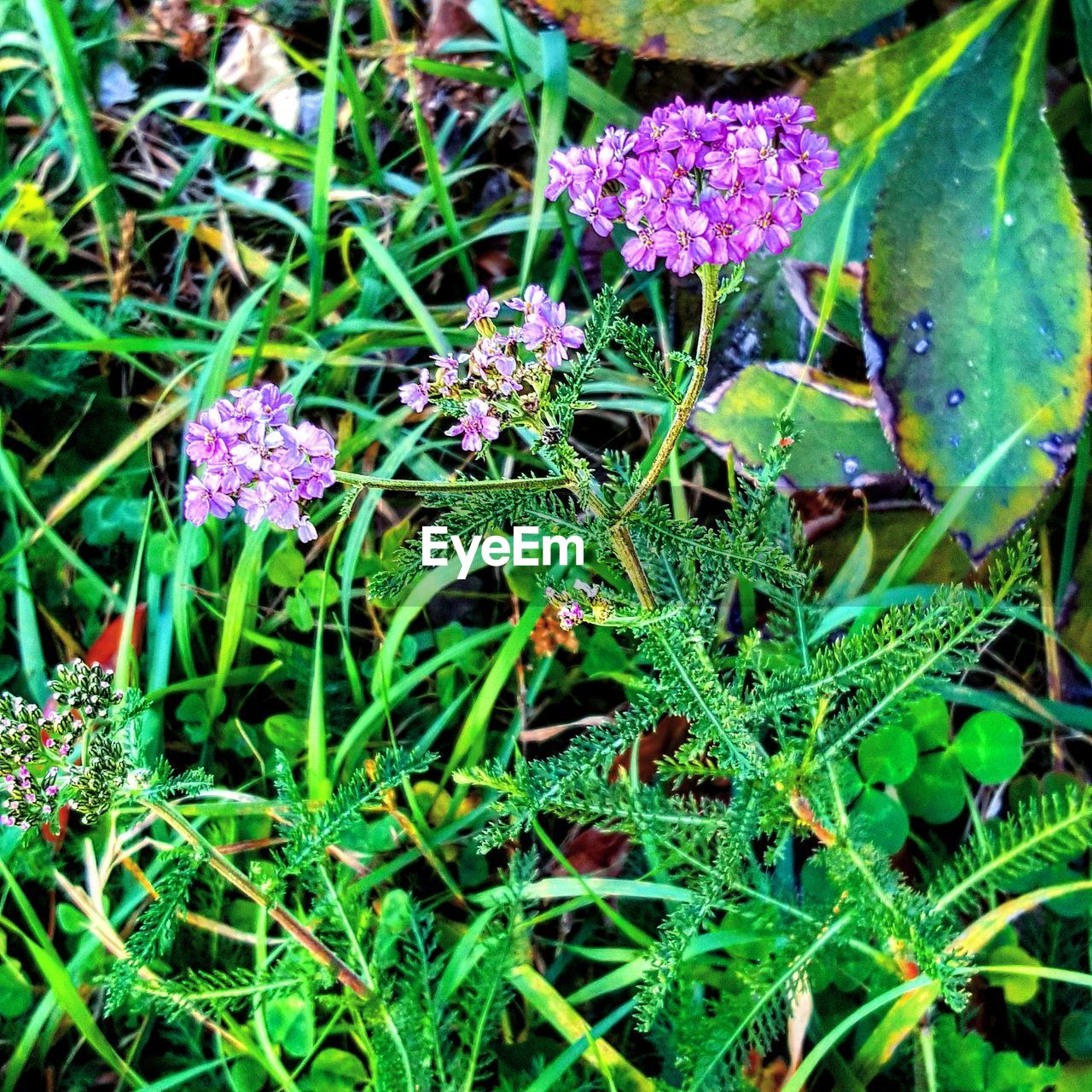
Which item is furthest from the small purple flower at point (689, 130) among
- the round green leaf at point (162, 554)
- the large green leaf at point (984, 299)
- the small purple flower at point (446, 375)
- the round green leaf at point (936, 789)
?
the round green leaf at point (162, 554)

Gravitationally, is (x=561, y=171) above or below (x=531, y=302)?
above

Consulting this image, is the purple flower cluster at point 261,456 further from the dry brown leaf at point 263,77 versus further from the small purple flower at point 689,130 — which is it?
the dry brown leaf at point 263,77

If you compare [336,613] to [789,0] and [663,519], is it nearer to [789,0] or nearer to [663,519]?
[663,519]

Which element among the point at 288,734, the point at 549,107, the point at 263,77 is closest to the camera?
the point at 288,734

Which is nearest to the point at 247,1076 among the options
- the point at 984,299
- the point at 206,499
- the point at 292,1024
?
the point at 292,1024

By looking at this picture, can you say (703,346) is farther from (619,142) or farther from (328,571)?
(328,571)

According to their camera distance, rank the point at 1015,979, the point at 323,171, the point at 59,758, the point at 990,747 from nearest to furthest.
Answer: the point at 59,758 → the point at 1015,979 → the point at 990,747 → the point at 323,171

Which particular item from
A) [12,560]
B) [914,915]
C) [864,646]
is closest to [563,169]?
[864,646]
